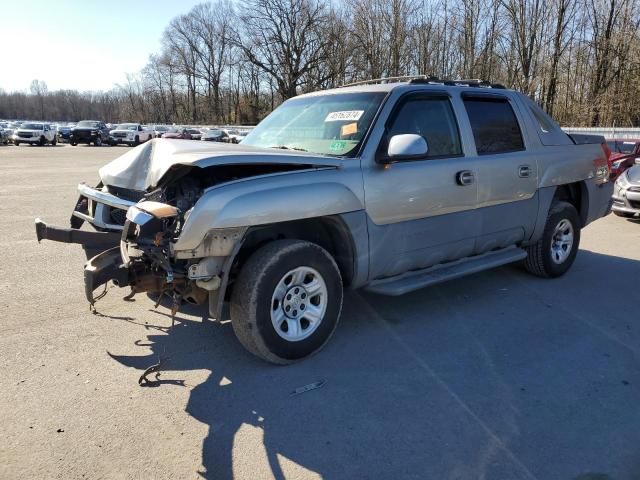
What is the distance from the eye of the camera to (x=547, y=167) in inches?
211

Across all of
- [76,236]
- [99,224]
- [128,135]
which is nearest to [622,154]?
[99,224]

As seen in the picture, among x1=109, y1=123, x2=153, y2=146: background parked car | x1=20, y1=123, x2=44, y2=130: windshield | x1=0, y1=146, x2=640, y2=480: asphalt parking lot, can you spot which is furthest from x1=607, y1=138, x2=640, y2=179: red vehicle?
x1=20, y1=123, x2=44, y2=130: windshield

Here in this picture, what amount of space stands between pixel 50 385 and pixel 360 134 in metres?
2.84

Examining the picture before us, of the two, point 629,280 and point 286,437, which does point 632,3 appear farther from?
point 286,437

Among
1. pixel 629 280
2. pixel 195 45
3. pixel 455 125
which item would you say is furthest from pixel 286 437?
pixel 195 45

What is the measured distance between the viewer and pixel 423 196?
13.6 feet

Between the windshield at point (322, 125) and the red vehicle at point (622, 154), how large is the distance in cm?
1081

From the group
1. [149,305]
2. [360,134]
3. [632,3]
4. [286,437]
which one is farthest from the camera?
[632,3]

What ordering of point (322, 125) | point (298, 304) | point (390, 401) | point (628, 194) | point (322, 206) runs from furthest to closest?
1. point (628, 194)
2. point (322, 125)
3. point (298, 304)
4. point (322, 206)
5. point (390, 401)

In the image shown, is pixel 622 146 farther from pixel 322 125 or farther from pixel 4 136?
pixel 4 136

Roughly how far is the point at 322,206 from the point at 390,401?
1.39 metres

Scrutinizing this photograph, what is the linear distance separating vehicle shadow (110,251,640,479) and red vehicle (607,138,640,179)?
34.0ft

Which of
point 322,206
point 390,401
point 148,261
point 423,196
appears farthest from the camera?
point 423,196

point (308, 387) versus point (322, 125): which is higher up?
point (322, 125)
